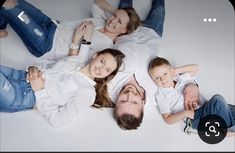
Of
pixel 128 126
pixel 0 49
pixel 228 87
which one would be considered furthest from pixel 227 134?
pixel 0 49

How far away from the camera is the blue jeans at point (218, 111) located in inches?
38.7

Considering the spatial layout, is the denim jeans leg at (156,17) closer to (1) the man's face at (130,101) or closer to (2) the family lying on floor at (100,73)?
(2) the family lying on floor at (100,73)

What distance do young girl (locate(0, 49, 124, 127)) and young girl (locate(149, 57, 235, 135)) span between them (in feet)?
0.35

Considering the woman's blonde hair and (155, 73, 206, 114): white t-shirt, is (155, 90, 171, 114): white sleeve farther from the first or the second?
the woman's blonde hair

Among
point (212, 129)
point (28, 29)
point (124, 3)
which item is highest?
point (124, 3)

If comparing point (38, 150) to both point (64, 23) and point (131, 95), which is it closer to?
point (131, 95)

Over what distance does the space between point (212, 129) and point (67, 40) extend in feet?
1.42

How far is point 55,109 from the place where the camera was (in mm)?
985

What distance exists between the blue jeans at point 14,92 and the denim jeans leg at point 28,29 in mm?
107

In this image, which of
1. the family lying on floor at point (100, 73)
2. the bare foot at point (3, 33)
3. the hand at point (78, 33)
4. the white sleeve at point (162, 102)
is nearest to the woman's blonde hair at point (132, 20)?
the family lying on floor at point (100, 73)

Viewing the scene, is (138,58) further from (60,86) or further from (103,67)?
(60,86)

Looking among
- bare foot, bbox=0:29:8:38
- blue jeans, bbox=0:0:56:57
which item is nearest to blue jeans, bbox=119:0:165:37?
blue jeans, bbox=0:0:56:57

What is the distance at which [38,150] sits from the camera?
0.93m

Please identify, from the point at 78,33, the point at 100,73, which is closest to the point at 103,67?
the point at 100,73
